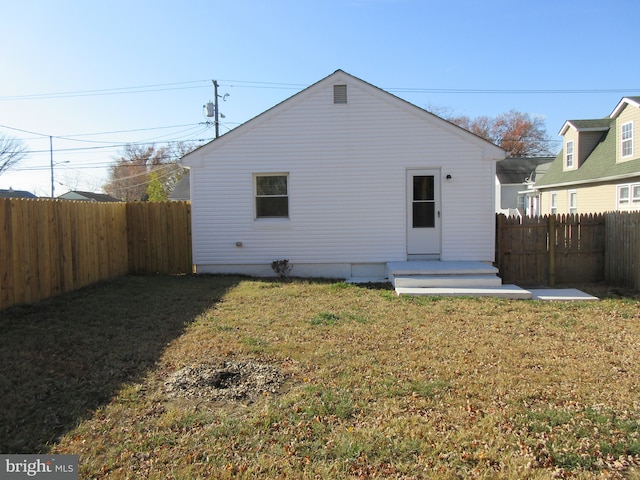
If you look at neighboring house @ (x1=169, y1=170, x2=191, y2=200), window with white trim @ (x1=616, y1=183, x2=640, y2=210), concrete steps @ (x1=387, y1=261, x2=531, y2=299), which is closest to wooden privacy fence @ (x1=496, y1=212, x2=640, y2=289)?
concrete steps @ (x1=387, y1=261, x2=531, y2=299)

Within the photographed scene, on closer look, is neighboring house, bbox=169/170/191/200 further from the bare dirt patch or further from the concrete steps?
the bare dirt patch

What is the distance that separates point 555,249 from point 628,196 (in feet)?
23.8

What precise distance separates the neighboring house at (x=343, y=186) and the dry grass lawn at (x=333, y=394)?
3.69 m

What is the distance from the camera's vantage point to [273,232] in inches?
428

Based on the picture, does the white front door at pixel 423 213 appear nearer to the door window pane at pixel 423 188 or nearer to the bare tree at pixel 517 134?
the door window pane at pixel 423 188

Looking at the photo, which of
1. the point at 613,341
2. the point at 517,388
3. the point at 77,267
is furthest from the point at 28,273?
the point at 613,341

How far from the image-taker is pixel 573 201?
61.3ft

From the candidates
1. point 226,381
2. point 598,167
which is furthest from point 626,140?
point 226,381

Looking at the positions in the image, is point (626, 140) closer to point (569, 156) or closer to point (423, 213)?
A: point (569, 156)

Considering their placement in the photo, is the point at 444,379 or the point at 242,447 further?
the point at 444,379

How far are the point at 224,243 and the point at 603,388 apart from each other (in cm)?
867

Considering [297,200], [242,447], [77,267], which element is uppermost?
[297,200]

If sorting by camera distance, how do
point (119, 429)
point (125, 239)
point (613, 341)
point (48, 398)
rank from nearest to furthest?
1. point (119, 429)
2. point (48, 398)
3. point (613, 341)
4. point (125, 239)

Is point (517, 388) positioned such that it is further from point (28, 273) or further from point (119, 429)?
point (28, 273)
